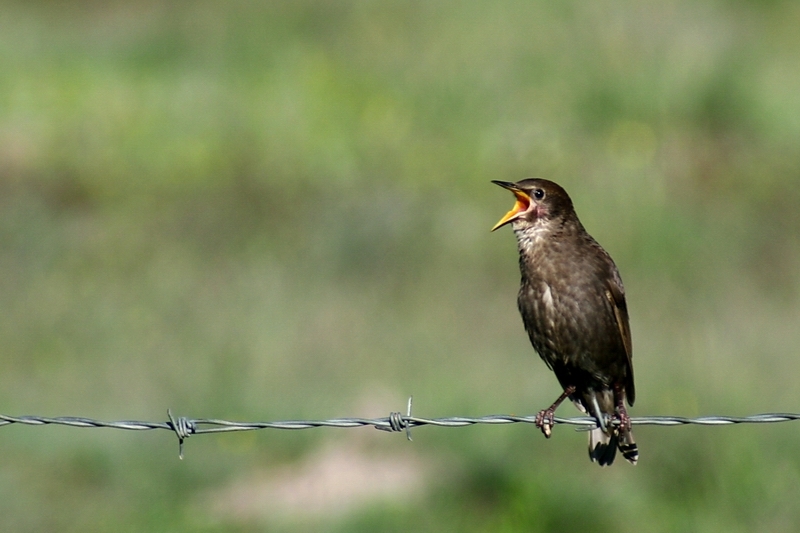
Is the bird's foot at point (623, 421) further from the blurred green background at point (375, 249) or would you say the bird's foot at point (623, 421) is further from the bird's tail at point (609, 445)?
the blurred green background at point (375, 249)

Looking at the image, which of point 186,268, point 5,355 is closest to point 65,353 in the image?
point 5,355

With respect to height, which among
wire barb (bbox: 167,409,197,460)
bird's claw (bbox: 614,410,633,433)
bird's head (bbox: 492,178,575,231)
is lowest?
wire barb (bbox: 167,409,197,460)

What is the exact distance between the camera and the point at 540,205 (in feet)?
24.8

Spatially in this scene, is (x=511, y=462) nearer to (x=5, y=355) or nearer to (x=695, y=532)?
(x=695, y=532)

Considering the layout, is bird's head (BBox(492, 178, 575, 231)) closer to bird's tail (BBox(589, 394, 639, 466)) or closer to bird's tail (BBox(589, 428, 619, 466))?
bird's tail (BBox(589, 394, 639, 466))

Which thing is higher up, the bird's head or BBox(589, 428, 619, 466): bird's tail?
the bird's head

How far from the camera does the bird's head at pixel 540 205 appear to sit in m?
7.56

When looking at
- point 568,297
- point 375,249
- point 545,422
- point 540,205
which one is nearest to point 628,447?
point 545,422

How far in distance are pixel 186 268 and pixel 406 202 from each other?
3.05 m

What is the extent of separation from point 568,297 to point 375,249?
27.9ft

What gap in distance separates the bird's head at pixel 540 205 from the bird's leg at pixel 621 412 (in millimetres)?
1010

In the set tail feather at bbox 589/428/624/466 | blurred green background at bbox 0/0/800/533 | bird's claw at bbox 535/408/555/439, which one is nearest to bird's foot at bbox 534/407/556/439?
bird's claw at bbox 535/408/555/439

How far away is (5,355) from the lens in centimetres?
1331

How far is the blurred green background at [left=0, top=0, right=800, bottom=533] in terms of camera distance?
10250 mm
